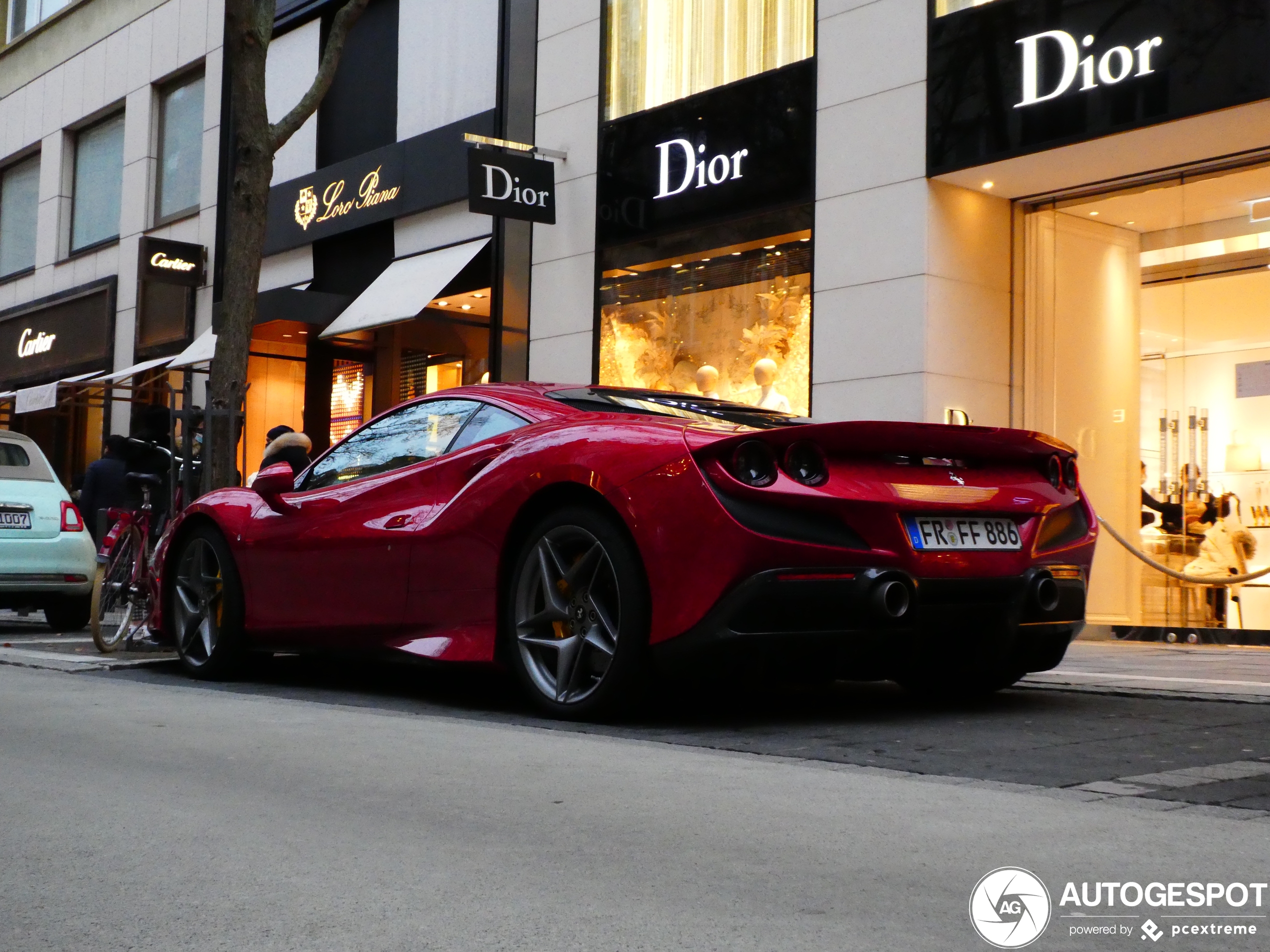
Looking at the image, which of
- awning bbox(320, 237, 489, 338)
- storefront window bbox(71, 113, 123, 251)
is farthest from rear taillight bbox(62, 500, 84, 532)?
storefront window bbox(71, 113, 123, 251)

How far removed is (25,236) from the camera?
26.8 meters

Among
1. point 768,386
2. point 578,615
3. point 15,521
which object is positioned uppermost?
point 768,386

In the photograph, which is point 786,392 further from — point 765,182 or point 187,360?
point 187,360

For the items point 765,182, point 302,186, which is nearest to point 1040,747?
point 765,182

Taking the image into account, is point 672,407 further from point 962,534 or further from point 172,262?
point 172,262

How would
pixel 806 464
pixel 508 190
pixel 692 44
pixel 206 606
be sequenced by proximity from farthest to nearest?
pixel 508 190 → pixel 692 44 → pixel 206 606 → pixel 806 464

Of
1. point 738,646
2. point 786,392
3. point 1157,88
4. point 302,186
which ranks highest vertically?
point 302,186

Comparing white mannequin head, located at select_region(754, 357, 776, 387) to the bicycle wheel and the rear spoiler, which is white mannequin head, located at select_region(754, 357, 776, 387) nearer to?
the bicycle wheel

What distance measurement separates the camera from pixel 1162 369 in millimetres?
11562

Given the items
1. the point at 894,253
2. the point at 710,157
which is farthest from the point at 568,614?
the point at 710,157

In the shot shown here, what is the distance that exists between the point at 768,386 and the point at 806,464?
7666 millimetres

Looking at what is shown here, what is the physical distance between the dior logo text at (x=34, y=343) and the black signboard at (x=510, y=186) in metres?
13.0

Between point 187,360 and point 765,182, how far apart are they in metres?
9.79

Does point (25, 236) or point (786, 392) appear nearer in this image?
point (786, 392)
